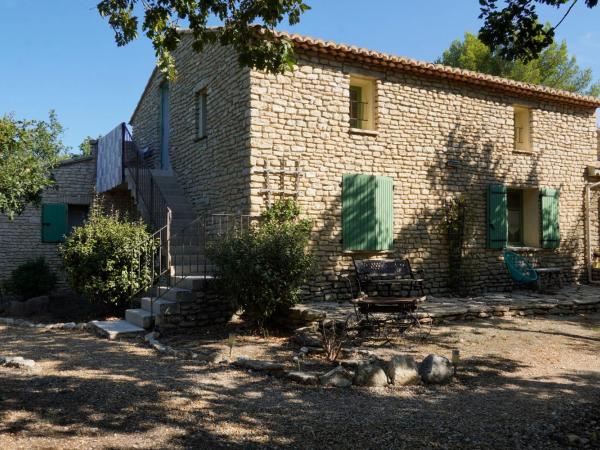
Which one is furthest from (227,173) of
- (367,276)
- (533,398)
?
(533,398)

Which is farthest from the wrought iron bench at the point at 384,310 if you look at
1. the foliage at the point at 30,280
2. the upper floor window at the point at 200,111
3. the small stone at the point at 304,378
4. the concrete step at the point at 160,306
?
the foliage at the point at 30,280

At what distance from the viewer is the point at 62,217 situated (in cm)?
1333

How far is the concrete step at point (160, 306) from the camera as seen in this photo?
7.41 m

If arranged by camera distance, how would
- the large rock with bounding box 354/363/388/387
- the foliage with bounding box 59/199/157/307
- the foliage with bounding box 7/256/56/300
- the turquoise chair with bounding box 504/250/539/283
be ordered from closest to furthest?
1. the large rock with bounding box 354/363/388/387
2. the foliage with bounding box 59/199/157/307
3. the turquoise chair with bounding box 504/250/539/283
4. the foliage with bounding box 7/256/56/300

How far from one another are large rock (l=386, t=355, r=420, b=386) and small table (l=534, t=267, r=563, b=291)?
6.60m

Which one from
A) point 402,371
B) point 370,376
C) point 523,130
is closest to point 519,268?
point 523,130

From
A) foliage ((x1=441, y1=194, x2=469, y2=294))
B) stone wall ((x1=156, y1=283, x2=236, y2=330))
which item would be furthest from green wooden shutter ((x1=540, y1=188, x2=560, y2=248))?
stone wall ((x1=156, y1=283, x2=236, y2=330))

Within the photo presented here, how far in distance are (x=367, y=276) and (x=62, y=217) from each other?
9122 millimetres

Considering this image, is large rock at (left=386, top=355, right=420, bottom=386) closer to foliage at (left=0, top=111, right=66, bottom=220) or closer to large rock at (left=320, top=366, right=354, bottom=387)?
large rock at (left=320, top=366, right=354, bottom=387)

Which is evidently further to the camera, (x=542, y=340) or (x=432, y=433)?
(x=542, y=340)

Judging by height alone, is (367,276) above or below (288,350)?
above

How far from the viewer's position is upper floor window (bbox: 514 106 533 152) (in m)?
11.6

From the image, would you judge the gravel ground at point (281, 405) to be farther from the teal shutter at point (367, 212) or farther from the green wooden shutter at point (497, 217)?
the green wooden shutter at point (497, 217)

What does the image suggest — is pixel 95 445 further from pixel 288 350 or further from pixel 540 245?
pixel 540 245
